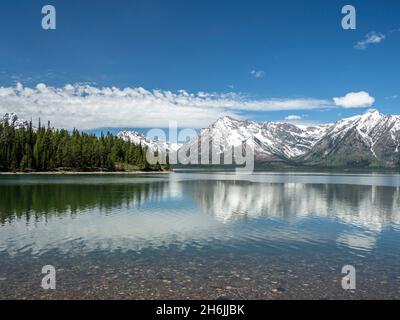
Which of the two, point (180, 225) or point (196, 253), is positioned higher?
point (196, 253)

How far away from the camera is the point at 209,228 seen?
4831 cm

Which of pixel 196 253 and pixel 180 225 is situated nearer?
pixel 196 253

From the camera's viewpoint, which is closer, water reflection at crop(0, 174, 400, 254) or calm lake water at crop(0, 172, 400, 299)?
calm lake water at crop(0, 172, 400, 299)

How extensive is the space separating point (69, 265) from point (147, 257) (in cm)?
679

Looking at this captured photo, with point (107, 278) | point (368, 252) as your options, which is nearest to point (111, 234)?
point (107, 278)

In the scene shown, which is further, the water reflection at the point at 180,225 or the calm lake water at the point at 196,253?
the water reflection at the point at 180,225

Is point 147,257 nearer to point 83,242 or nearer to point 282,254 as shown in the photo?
point 83,242

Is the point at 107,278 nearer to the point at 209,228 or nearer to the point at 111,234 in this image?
the point at 111,234

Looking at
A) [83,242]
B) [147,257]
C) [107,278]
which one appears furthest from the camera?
[83,242]

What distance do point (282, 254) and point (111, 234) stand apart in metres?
20.4
